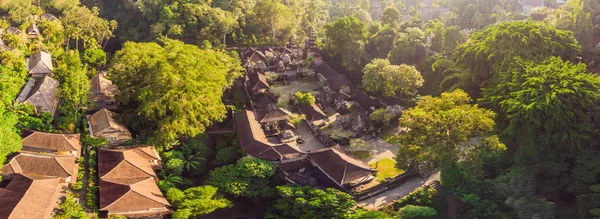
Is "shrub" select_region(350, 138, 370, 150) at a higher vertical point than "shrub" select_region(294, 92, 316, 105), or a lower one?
lower

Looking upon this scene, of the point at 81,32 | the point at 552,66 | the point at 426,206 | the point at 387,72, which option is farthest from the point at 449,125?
the point at 81,32

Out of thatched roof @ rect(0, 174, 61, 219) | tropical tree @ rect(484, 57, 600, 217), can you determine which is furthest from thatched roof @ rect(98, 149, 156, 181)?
tropical tree @ rect(484, 57, 600, 217)

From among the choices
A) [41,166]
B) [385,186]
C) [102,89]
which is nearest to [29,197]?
[41,166]

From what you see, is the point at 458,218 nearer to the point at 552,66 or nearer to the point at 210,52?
the point at 552,66

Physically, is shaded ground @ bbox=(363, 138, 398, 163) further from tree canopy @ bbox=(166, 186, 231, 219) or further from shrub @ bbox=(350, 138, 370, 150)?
tree canopy @ bbox=(166, 186, 231, 219)

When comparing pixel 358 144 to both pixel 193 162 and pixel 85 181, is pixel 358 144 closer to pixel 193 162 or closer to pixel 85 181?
pixel 193 162
